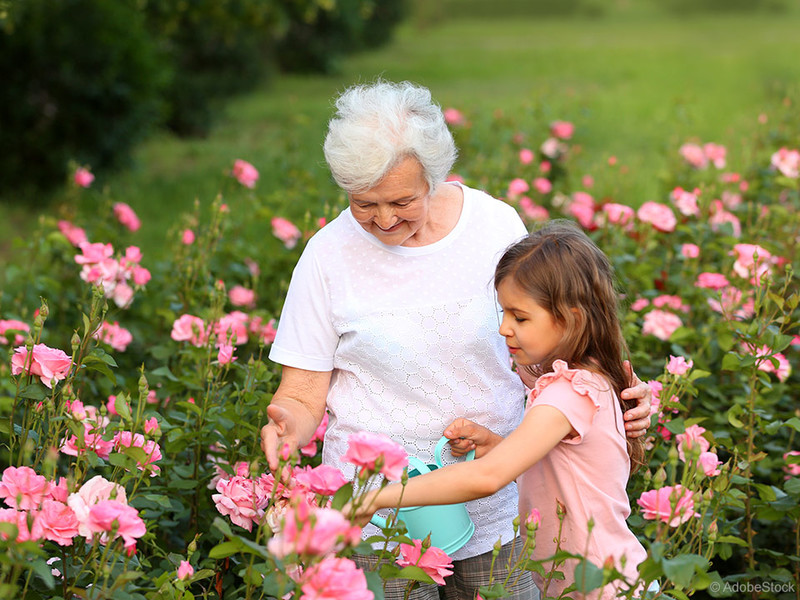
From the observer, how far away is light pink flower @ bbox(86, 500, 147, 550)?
1.34 meters

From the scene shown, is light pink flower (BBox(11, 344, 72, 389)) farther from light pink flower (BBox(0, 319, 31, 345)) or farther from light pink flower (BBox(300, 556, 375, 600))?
light pink flower (BBox(0, 319, 31, 345))

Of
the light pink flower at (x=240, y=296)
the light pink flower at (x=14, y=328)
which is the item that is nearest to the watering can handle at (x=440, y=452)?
the light pink flower at (x=14, y=328)

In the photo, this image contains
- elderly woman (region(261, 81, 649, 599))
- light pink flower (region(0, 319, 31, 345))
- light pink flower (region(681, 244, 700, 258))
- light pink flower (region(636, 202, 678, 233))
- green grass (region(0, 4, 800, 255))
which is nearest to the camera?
elderly woman (region(261, 81, 649, 599))

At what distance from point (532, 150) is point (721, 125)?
6.27 m

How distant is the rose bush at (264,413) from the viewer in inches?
54.7

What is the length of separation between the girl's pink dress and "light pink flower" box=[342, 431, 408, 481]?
0.53 metres

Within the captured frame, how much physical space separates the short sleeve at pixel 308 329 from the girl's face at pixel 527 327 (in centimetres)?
45

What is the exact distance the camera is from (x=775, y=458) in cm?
261

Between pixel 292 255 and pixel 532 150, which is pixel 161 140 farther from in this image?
pixel 292 255

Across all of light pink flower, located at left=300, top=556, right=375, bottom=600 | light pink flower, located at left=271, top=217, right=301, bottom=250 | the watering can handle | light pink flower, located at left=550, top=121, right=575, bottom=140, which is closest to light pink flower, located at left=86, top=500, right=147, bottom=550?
light pink flower, located at left=300, top=556, right=375, bottom=600

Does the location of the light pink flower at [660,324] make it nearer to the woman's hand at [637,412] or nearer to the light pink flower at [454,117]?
the woman's hand at [637,412]

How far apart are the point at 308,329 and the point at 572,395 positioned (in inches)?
25.1

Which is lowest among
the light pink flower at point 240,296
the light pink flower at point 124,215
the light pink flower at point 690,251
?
the light pink flower at point 124,215

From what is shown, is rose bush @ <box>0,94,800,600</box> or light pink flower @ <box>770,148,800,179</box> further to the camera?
light pink flower @ <box>770,148,800,179</box>
